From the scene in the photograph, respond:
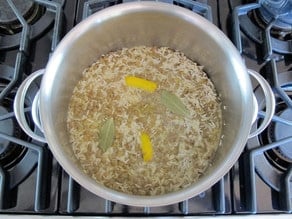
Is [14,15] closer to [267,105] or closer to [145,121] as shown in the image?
[145,121]

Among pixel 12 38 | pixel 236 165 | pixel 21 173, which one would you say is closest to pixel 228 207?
pixel 236 165

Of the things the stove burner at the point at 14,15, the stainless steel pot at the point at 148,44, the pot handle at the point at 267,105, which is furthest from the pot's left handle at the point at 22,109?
the pot handle at the point at 267,105

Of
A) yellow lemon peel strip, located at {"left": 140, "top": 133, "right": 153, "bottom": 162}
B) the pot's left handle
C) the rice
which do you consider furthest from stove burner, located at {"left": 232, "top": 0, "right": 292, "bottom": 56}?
the pot's left handle

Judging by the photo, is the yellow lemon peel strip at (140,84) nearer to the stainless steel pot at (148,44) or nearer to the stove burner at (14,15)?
the stainless steel pot at (148,44)

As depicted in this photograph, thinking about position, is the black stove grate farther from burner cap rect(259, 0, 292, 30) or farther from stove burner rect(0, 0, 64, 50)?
stove burner rect(0, 0, 64, 50)

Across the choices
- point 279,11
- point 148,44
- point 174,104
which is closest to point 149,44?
point 148,44

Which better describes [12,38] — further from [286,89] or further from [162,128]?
[286,89]
